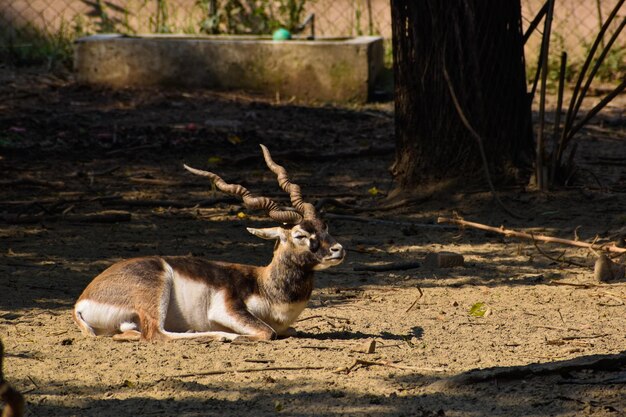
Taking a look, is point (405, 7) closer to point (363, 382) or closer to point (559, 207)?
point (559, 207)

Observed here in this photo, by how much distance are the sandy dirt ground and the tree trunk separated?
0.92ft

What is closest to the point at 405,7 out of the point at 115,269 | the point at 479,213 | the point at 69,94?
the point at 479,213

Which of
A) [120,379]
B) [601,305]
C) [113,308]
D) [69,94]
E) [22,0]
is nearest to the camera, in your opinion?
[120,379]

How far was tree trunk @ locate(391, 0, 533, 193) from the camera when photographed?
8.12 meters

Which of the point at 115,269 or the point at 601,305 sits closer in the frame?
the point at 115,269

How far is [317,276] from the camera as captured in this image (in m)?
7.01

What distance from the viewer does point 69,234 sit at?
7793mm

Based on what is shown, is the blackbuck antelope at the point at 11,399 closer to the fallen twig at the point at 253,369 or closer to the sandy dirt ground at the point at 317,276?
the sandy dirt ground at the point at 317,276

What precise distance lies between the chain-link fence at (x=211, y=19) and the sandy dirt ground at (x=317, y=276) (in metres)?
1.57

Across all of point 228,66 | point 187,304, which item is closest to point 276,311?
point 187,304

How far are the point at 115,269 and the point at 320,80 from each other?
740 cm

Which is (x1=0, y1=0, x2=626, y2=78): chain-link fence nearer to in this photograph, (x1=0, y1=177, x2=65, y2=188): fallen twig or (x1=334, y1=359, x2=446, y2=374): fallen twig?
(x1=0, y1=177, x2=65, y2=188): fallen twig

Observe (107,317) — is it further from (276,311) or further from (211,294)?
(276,311)

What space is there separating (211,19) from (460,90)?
21.2 feet
